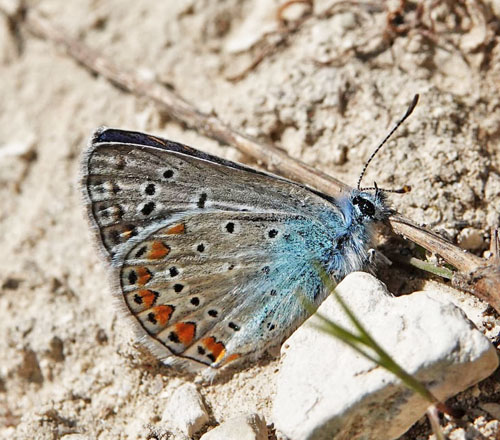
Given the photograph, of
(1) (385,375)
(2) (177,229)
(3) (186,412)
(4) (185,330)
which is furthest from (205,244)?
(1) (385,375)

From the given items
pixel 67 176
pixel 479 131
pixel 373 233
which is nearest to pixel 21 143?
pixel 67 176

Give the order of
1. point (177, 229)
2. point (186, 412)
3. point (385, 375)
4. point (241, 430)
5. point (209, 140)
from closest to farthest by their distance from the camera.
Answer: point (385, 375) → point (241, 430) → point (186, 412) → point (177, 229) → point (209, 140)

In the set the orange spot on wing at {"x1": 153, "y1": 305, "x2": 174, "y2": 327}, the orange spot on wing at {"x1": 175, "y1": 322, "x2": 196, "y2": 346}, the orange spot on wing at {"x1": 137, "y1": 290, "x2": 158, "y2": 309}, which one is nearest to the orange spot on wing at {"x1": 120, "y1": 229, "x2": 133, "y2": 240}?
the orange spot on wing at {"x1": 137, "y1": 290, "x2": 158, "y2": 309}

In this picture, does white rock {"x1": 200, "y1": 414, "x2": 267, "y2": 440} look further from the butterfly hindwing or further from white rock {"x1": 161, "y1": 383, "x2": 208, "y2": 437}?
the butterfly hindwing

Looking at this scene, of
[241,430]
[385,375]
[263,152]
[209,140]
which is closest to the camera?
[385,375]

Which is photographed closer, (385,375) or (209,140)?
(385,375)

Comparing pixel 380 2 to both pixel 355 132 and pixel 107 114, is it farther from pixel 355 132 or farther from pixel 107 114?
pixel 107 114

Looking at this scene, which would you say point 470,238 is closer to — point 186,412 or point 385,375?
point 385,375
